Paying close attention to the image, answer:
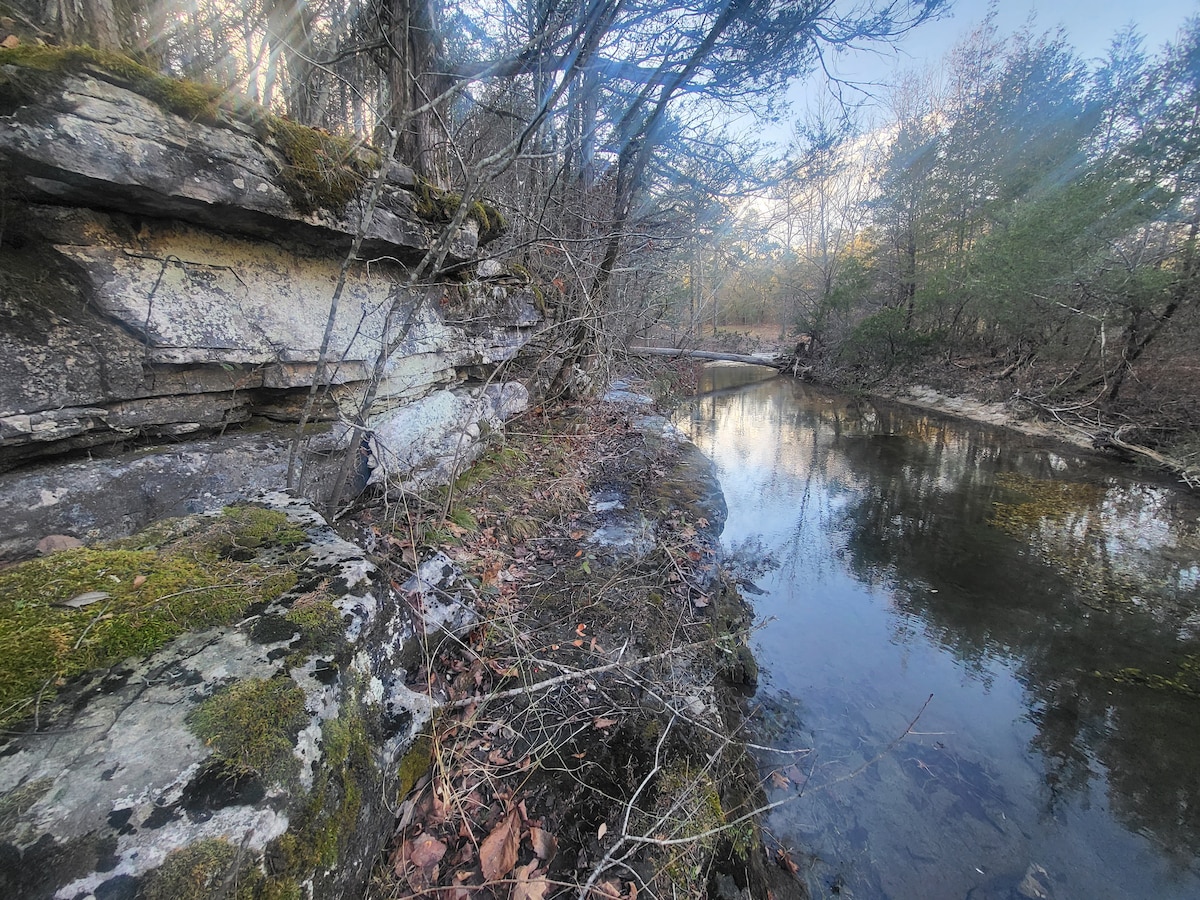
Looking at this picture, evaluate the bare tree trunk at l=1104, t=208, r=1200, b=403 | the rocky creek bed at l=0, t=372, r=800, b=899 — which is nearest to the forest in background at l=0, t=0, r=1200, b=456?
the bare tree trunk at l=1104, t=208, r=1200, b=403

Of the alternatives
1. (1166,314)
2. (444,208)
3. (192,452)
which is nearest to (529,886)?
(192,452)

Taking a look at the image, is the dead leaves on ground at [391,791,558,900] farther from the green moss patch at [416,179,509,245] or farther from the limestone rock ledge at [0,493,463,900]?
the green moss patch at [416,179,509,245]

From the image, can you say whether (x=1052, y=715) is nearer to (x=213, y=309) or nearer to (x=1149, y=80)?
(x=213, y=309)

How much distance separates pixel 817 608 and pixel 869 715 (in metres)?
1.39

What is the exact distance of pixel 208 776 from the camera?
110 centimetres

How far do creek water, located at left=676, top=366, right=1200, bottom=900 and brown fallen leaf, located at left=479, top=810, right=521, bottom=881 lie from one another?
1.20m

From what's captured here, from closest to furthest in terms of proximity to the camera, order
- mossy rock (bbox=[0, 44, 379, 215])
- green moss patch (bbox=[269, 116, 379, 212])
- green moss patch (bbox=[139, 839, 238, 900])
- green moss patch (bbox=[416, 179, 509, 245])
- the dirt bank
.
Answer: green moss patch (bbox=[139, 839, 238, 900]), the dirt bank, mossy rock (bbox=[0, 44, 379, 215]), green moss patch (bbox=[269, 116, 379, 212]), green moss patch (bbox=[416, 179, 509, 245])

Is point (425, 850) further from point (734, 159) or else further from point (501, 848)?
point (734, 159)

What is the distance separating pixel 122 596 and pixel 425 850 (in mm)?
1343

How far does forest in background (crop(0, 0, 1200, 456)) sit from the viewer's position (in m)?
5.02

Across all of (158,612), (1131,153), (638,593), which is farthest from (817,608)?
(1131,153)

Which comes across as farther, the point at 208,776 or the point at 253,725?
the point at 253,725

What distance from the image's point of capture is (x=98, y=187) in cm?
218

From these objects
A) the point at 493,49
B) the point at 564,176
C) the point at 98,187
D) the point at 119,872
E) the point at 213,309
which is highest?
the point at 493,49
